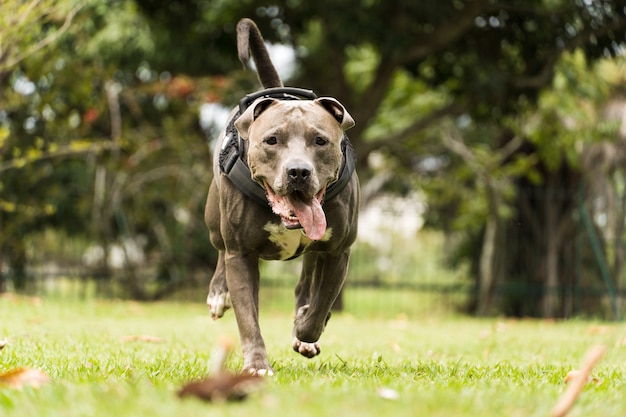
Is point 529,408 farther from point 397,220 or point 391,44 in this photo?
point 397,220

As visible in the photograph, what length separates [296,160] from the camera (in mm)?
3787

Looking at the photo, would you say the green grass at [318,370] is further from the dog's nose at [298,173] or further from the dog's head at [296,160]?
the dog's nose at [298,173]

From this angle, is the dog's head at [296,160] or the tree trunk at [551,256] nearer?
the dog's head at [296,160]

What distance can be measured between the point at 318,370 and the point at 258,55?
192cm

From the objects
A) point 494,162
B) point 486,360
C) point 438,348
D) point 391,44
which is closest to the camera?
point 486,360

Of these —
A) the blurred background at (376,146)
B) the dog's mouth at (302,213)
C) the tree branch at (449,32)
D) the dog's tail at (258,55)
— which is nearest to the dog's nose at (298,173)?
the dog's mouth at (302,213)

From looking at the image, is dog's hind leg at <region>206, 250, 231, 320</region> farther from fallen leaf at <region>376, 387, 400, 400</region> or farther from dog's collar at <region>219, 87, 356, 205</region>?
fallen leaf at <region>376, 387, 400, 400</region>

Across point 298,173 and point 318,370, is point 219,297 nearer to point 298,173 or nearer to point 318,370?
point 318,370

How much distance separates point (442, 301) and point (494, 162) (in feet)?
9.68

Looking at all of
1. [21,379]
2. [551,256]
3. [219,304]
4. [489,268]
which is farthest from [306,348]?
[551,256]

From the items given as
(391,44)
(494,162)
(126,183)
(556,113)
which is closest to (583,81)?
(556,113)

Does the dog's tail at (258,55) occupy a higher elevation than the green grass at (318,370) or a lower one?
higher

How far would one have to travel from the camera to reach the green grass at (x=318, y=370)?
2.53 metres

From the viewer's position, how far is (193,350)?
5.71 meters
